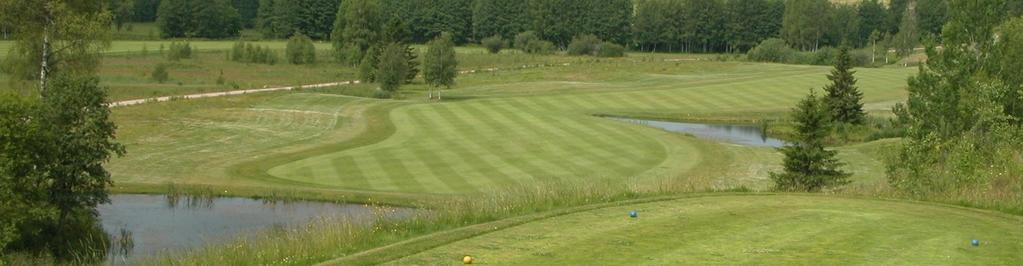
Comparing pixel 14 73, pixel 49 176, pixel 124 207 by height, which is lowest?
pixel 124 207

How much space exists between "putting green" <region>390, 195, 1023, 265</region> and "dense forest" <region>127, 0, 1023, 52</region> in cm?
13526

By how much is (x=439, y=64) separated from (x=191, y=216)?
142 ft

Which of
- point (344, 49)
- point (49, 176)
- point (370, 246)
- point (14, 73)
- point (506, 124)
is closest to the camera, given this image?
point (370, 246)

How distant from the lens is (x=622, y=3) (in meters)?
156

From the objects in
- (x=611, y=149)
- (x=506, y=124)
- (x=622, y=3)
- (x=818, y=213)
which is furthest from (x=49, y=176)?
(x=622, y=3)

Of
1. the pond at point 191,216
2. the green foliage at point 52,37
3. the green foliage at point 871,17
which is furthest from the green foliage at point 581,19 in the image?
the green foliage at point 52,37

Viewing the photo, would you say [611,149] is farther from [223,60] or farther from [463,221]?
[223,60]

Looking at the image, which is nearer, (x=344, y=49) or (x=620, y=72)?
(x=620, y=72)

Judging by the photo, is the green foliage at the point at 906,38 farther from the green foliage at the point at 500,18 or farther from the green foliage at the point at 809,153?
the green foliage at the point at 809,153

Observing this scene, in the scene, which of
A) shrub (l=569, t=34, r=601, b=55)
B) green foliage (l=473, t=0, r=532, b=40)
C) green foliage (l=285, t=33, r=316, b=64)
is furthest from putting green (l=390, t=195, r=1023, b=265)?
green foliage (l=473, t=0, r=532, b=40)

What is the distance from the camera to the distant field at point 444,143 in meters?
38.0

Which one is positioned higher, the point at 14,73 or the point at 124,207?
the point at 14,73

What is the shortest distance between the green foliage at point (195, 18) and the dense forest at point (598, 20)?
23 centimetres

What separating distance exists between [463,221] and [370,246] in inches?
96.5
